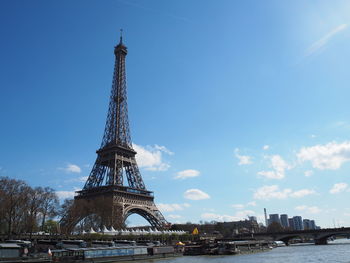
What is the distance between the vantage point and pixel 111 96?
108 m

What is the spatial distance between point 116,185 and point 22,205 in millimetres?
28415

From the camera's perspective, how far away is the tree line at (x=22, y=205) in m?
60.8

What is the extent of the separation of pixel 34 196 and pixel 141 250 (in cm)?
2887

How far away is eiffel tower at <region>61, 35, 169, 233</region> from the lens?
78.1 meters

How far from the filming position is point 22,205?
206 ft

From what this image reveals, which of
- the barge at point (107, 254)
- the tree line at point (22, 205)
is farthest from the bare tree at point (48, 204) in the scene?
the barge at point (107, 254)

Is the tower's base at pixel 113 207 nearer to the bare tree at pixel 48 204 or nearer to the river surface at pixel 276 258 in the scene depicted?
the bare tree at pixel 48 204

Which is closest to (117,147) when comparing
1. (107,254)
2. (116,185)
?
(116,185)

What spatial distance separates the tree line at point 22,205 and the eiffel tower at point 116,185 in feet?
21.8

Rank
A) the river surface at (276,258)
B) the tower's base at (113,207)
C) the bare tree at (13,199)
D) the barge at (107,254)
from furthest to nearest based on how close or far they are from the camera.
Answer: the tower's base at (113,207), the bare tree at (13,199), the river surface at (276,258), the barge at (107,254)

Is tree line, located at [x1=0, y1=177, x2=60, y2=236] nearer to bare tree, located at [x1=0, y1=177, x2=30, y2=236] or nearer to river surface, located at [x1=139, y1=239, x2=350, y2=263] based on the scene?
bare tree, located at [x1=0, y1=177, x2=30, y2=236]

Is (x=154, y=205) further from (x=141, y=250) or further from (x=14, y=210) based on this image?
(x=141, y=250)

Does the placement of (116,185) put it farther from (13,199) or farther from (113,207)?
(13,199)

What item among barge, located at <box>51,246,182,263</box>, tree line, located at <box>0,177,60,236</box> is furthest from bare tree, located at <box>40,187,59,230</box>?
barge, located at <box>51,246,182,263</box>
